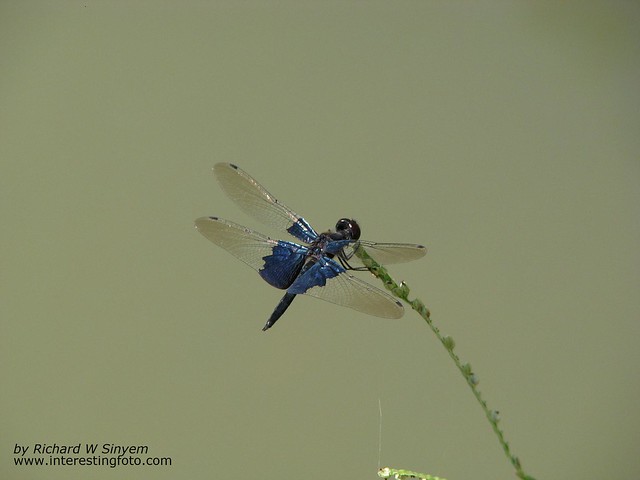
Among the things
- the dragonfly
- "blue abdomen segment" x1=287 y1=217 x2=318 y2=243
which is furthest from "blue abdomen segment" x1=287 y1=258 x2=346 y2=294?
"blue abdomen segment" x1=287 y1=217 x2=318 y2=243

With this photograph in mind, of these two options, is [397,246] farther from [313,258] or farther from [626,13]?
[626,13]

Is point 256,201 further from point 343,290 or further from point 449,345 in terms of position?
point 449,345

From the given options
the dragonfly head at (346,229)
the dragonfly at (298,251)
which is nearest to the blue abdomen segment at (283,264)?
the dragonfly at (298,251)

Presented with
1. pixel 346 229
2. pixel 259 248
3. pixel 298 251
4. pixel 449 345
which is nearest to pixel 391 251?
pixel 346 229

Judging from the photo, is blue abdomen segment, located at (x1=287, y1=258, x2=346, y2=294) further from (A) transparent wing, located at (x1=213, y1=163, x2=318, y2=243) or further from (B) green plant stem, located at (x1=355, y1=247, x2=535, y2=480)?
(B) green plant stem, located at (x1=355, y1=247, x2=535, y2=480)

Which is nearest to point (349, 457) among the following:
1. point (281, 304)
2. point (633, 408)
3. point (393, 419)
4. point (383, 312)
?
point (393, 419)

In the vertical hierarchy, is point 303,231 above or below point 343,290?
above
